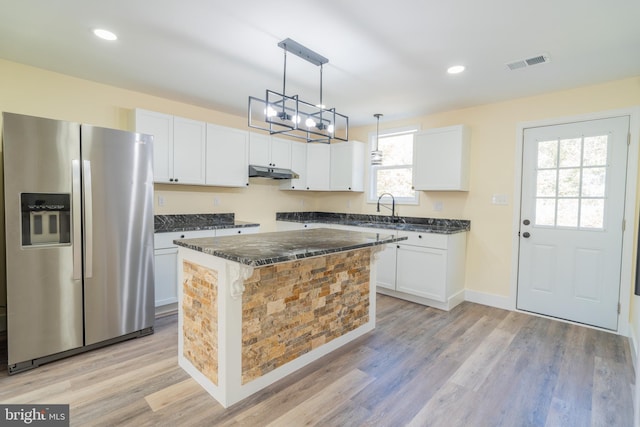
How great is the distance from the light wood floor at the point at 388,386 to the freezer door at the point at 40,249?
249mm

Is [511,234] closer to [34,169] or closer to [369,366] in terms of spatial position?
[369,366]

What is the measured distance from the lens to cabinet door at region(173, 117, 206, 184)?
3535 mm

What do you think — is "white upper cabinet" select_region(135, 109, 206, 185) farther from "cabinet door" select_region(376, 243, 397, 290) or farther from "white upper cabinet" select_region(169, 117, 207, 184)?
"cabinet door" select_region(376, 243, 397, 290)

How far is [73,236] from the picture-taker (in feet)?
7.81

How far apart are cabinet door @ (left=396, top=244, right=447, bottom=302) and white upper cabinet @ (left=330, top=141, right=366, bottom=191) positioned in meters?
1.37

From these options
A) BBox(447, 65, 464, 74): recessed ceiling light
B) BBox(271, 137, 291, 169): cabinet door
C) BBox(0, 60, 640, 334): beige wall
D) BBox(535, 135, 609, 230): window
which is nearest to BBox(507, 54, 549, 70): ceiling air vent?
BBox(447, 65, 464, 74): recessed ceiling light

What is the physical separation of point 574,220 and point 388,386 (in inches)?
104

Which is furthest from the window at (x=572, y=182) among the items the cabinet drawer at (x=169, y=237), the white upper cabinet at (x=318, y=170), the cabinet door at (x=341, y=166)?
the cabinet drawer at (x=169, y=237)

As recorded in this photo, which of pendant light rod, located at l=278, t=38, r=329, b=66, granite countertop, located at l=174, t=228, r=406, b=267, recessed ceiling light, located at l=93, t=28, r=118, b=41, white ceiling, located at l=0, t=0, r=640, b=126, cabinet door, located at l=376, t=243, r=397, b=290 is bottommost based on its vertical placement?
cabinet door, located at l=376, t=243, r=397, b=290

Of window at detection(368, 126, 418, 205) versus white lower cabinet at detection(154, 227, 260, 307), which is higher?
window at detection(368, 126, 418, 205)

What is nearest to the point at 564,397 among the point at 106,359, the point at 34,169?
the point at 106,359

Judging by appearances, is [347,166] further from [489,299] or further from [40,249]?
[40,249]

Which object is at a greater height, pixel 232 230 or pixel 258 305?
pixel 232 230

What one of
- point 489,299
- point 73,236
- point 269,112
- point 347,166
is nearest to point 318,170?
point 347,166
